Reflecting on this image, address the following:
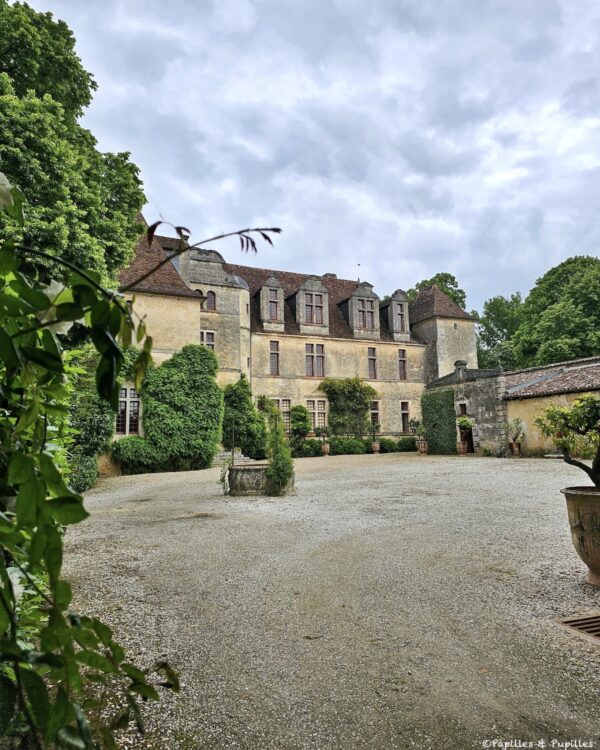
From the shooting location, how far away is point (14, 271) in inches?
28.0

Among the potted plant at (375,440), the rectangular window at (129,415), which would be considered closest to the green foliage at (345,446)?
the potted plant at (375,440)

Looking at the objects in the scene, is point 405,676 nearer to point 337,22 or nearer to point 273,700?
point 273,700

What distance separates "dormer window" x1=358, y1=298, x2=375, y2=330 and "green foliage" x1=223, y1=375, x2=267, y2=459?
10.8 meters

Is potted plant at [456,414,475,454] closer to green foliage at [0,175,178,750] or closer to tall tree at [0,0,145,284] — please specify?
tall tree at [0,0,145,284]

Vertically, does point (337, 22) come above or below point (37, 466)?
above

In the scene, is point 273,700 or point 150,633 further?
point 150,633

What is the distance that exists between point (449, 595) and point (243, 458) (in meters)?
17.8

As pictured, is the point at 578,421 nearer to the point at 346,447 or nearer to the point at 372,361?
the point at 346,447

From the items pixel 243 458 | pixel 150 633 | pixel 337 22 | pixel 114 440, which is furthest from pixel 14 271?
pixel 243 458

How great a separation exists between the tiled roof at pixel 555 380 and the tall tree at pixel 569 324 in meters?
10.8

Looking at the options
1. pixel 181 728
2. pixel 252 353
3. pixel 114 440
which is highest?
pixel 252 353

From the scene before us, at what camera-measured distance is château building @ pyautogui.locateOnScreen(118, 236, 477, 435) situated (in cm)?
2442

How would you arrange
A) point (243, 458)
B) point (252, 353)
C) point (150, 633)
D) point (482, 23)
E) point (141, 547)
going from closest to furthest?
point (150, 633), point (141, 547), point (482, 23), point (243, 458), point (252, 353)

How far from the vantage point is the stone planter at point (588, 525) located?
4.07m
